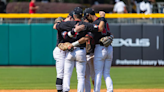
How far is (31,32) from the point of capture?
1238 centimetres

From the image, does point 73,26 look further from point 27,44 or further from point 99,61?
point 27,44

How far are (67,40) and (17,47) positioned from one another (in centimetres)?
706

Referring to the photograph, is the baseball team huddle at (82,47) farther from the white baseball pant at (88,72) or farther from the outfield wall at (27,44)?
the outfield wall at (27,44)

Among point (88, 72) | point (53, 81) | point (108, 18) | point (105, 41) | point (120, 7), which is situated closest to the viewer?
point (105, 41)

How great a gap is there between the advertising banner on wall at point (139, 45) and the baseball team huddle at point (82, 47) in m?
6.60

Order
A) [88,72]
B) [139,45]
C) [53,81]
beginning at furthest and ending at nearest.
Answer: [139,45] < [53,81] < [88,72]

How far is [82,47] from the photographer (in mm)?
5531

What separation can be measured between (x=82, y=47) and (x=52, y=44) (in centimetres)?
691

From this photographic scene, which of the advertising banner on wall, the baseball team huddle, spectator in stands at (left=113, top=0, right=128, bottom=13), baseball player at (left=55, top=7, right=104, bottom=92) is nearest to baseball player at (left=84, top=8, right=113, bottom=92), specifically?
the baseball team huddle

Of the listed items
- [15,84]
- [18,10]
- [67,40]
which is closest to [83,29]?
[67,40]

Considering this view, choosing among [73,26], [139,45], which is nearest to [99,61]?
[73,26]

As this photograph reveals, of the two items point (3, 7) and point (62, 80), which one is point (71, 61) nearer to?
point (62, 80)

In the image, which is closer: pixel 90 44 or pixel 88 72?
pixel 90 44

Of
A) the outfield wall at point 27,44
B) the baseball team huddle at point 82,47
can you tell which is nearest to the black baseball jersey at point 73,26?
the baseball team huddle at point 82,47
